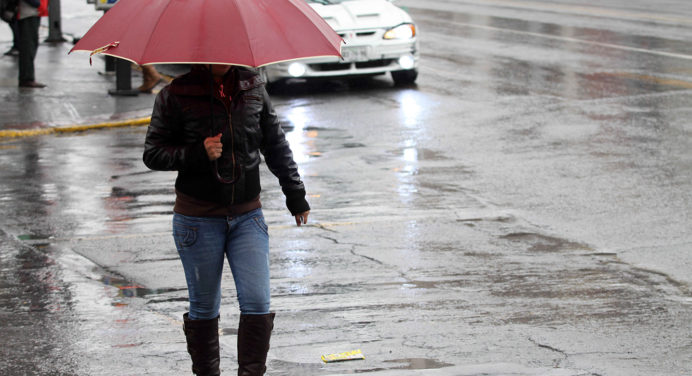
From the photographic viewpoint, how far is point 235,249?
4.66m

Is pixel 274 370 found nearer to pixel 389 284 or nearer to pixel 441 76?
pixel 389 284

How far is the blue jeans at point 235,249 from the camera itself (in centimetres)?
462

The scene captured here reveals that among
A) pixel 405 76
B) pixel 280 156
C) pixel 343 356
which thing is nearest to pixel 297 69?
pixel 405 76

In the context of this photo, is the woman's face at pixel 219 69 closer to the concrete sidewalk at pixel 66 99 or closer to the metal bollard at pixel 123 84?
the concrete sidewalk at pixel 66 99

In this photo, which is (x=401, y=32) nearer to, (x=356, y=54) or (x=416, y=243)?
(x=356, y=54)

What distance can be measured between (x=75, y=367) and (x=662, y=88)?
11831 mm

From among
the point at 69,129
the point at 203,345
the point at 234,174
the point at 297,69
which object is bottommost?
the point at 69,129

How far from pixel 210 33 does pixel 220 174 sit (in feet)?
2.00

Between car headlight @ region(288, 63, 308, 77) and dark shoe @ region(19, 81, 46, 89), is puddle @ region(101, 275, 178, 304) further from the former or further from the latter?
dark shoe @ region(19, 81, 46, 89)

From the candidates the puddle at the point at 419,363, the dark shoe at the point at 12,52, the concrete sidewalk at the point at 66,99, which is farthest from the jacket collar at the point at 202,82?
the dark shoe at the point at 12,52

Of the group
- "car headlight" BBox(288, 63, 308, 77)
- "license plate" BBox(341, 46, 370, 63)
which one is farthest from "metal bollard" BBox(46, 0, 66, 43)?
"license plate" BBox(341, 46, 370, 63)

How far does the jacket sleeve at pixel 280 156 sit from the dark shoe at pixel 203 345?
654 millimetres

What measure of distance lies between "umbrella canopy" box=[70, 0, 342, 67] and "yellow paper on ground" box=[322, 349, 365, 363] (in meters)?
1.68

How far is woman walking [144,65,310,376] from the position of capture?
178 inches
